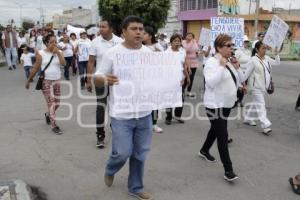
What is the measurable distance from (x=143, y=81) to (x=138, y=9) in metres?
19.8

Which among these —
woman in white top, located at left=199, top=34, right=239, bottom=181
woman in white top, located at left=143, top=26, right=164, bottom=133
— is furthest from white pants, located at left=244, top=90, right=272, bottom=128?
woman in white top, located at left=199, top=34, right=239, bottom=181

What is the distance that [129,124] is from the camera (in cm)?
421

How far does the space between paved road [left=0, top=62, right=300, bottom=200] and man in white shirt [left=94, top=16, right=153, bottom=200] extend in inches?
14.3

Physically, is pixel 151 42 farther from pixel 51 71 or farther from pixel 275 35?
pixel 275 35

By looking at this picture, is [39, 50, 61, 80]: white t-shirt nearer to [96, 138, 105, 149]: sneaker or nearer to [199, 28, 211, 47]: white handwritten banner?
[96, 138, 105, 149]: sneaker

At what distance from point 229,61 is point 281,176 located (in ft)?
5.14

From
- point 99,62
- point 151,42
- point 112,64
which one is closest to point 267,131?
point 151,42

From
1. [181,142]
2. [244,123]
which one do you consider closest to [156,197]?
[181,142]

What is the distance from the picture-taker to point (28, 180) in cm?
499

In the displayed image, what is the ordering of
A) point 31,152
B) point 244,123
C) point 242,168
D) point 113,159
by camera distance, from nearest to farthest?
point 113,159
point 242,168
point 31,152
point 244,123

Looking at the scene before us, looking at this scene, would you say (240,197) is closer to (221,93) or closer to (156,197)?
(156,197)

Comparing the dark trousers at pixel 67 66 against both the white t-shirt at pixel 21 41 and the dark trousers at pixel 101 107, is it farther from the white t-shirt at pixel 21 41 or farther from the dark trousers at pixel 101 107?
the dark trousers at pixel 101 107

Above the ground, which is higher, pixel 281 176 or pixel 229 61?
pixel 229 61

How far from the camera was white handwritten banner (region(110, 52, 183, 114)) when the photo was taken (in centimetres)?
414
